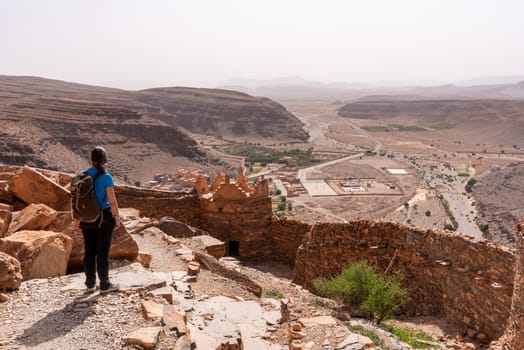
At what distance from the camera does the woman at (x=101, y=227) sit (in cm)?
553

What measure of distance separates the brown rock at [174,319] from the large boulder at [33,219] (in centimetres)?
284

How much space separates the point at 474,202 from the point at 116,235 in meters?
52.7

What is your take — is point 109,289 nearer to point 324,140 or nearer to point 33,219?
point 33,219

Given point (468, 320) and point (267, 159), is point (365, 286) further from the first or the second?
point (267, 159)

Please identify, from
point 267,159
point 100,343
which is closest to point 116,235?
point 100,343

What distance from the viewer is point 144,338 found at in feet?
14.9

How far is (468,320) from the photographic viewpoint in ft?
28.8

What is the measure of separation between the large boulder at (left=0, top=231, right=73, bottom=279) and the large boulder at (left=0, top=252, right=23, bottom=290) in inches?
15.6

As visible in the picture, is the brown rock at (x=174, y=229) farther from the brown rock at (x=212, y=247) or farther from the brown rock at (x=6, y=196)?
the brown rock at (x=6, y=196)

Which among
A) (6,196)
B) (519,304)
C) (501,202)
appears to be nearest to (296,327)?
(519,304)

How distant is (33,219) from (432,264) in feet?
26.7

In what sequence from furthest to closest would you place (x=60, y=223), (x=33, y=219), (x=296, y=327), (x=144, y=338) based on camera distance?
(x=60, y=223) → (x=33, y=219) → (x=296, y=327) → (x=144, y=338)

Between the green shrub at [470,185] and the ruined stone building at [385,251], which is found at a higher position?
the ruined stone building at [385,251]

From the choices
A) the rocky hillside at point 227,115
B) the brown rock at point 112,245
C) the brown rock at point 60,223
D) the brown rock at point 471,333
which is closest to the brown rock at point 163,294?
the brown rock at point 112,245
